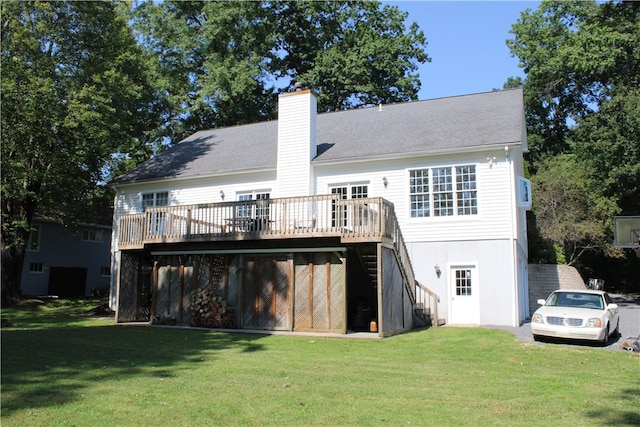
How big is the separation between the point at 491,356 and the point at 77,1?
24042 mm

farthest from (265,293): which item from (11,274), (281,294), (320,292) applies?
(11,274)

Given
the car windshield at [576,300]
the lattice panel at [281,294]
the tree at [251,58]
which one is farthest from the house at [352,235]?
the tree at [251,58]

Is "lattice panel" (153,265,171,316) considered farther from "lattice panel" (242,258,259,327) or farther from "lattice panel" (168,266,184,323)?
"lattice panel" (242,258,259,327)

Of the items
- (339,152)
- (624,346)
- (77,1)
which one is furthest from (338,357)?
(77,1)

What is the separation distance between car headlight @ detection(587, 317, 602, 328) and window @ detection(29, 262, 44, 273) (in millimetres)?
31714

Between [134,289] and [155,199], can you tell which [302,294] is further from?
[155,199]

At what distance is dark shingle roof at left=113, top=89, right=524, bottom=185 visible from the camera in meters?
18.4

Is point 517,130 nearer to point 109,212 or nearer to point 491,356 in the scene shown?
point 491,356

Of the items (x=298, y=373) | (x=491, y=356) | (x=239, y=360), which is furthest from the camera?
(x=491, y=356)

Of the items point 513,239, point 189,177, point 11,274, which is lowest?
point 11,274

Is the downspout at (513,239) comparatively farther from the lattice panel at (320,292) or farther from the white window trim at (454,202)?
the lattice panel at (320,292)

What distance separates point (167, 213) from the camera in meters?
17.7

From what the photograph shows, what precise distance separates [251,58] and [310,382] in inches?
1173

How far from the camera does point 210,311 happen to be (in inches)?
664
